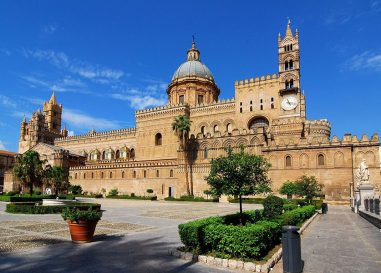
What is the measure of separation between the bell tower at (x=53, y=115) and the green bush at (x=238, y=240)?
297ft

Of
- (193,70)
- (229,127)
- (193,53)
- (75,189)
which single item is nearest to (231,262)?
(229,127)

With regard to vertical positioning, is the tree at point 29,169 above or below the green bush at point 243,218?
above

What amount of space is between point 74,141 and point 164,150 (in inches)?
1219

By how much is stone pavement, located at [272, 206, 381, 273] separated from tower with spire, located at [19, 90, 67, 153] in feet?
273

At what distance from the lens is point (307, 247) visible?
1105 centimetres

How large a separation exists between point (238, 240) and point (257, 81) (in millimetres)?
47313

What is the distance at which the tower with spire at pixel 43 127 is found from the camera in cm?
8475

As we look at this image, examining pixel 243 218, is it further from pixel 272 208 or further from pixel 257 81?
pixel 257 81

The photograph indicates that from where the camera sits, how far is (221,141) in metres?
50.3

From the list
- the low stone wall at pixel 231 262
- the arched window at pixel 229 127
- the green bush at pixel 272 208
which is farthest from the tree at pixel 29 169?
the low stone wall at pixel 231 262

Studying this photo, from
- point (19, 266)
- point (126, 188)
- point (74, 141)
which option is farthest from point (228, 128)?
Result: point (19, 266)

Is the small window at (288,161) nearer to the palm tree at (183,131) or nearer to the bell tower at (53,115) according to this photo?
the palm tree at (183,131)

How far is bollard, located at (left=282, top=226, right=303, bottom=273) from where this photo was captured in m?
7.73

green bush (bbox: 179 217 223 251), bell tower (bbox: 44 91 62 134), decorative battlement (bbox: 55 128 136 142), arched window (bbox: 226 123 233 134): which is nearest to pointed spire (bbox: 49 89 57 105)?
bell tower (bbox: 44 91 62 134)
